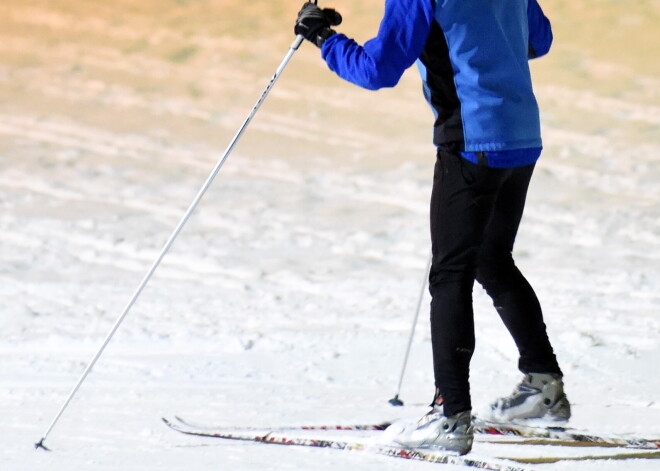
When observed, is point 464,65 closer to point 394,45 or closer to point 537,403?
point 394,45

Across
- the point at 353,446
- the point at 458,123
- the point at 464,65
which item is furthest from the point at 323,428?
the point at 464,65

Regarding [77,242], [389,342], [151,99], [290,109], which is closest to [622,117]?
[290,109]

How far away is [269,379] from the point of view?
12.3 ft

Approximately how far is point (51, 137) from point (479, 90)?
25.1 feet

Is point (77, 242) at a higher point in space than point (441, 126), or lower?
lower

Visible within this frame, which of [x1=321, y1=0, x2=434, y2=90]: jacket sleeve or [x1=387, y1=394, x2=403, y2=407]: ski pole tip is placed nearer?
[x1=321, y1=0, x2=434, y2=90]: jacket sleeve

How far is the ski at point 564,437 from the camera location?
2805 mm

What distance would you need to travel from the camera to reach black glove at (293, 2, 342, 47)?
2650 mm

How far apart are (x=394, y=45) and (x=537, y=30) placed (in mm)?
587

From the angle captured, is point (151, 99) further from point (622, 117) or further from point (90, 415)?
point (90, 415)

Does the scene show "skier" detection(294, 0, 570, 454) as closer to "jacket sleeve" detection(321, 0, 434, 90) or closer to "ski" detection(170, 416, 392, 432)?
"jacket sleeve" detection(321, 0, 434, 90)

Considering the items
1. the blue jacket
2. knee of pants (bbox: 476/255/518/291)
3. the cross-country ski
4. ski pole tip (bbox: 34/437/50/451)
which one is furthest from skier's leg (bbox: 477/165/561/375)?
ski pole tip (bbox: 34/437/50/451)

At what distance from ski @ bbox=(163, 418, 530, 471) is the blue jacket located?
0.70 meters

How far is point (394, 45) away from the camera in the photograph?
8.02 feet
